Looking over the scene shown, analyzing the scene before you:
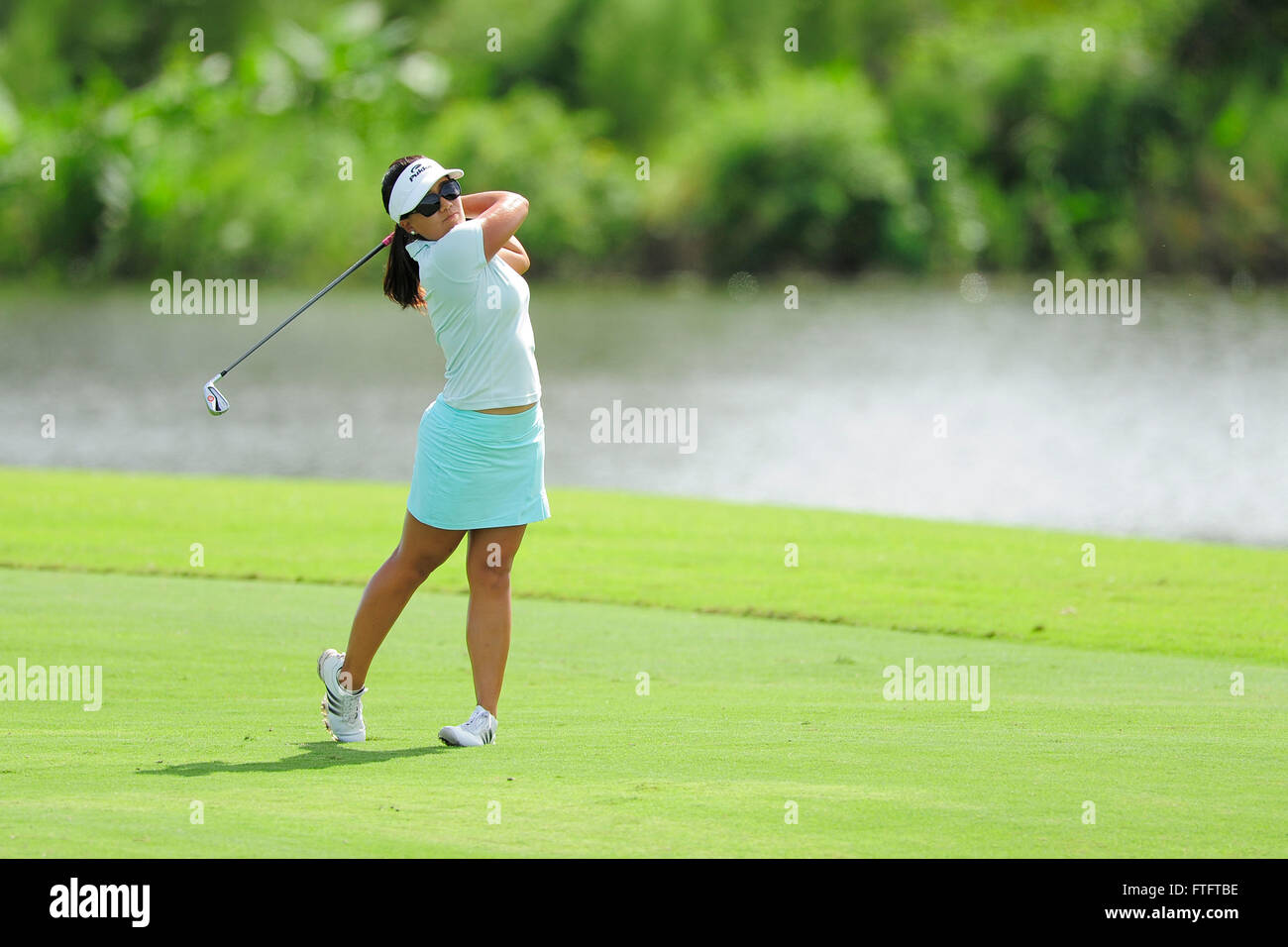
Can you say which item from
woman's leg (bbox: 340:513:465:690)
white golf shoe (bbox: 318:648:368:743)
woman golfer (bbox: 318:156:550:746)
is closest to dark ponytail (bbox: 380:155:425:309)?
woman golfer (bbox: 318:156:550:746)

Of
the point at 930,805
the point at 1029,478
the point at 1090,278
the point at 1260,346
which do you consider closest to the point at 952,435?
the point at 1029,478

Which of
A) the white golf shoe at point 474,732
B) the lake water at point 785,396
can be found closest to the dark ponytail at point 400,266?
the white golf shoe at point 474,732

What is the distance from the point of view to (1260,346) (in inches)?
1422

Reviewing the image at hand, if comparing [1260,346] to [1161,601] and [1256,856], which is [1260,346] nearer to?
[1161,601]

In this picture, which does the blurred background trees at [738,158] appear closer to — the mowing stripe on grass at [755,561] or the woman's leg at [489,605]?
the mowing stripe on grass at [755,561]

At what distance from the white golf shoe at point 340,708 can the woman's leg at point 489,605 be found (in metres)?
0.42

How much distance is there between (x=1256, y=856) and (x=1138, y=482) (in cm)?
1777

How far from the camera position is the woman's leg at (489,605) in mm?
6133

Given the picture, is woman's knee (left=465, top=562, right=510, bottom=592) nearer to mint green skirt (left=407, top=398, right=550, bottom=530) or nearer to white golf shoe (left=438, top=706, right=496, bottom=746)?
mint green skirt (left=407, top=398, right=550, bottom=530)

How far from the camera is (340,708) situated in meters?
6.06

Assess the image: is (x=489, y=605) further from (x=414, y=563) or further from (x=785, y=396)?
(x=785, y=396)

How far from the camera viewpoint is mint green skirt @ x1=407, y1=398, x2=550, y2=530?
19.7 feet

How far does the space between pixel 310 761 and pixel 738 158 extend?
50.9 m
